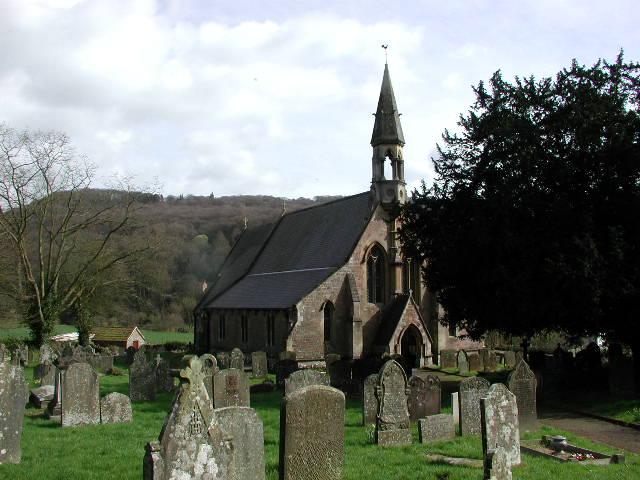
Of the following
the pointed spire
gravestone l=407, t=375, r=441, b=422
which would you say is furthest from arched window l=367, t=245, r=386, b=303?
gravestone l=407, t=375, r=441, b=422

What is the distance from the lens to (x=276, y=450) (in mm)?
11484

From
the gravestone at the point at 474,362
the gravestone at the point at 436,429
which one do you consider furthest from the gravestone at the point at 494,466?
the gravestone at the point at 474,362

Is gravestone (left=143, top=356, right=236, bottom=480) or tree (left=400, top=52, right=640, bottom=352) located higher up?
tree (left=400, top=52, right=640, bottom=352)

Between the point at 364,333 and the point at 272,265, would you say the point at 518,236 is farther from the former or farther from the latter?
the point at 272,265

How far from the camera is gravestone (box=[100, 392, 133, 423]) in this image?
577 inches

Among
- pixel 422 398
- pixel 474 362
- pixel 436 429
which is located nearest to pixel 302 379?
pixel 422 398

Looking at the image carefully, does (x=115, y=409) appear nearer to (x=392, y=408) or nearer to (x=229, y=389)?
(x=229, y=389)

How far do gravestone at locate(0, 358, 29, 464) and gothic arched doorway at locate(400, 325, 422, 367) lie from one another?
2162 cm

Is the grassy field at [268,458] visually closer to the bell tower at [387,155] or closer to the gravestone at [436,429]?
the gravestone at [436,429]

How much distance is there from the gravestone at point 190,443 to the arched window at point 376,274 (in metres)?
26.2

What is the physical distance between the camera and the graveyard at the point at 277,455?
9.77 meters

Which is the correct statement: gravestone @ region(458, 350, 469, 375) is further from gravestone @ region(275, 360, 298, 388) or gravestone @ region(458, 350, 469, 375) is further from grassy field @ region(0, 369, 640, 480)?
grassy field @ region(0, 369, 640, 480)

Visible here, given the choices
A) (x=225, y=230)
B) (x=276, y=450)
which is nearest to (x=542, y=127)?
(x=276, y=450)

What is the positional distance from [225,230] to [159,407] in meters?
88.3
